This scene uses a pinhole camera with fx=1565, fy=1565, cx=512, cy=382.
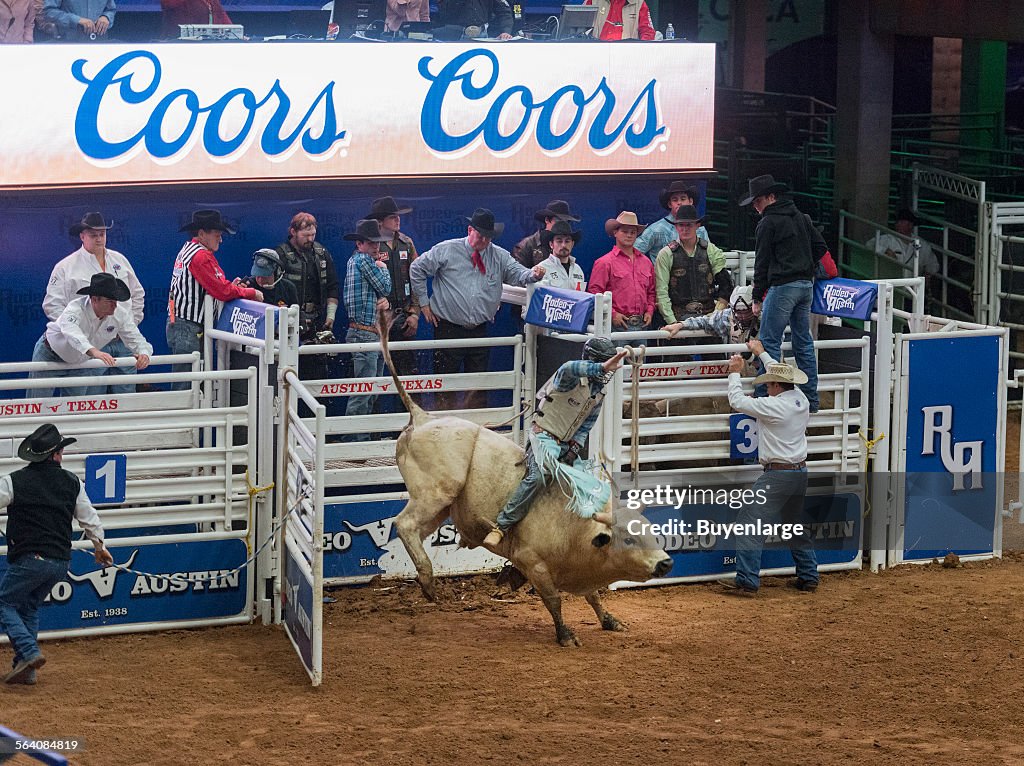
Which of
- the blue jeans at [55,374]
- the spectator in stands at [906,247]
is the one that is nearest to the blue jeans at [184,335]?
the blue jeans at [55,374]

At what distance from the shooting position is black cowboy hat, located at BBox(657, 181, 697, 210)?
48.0ft

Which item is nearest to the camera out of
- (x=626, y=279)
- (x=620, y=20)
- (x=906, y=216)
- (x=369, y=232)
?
(x=369, y=232)

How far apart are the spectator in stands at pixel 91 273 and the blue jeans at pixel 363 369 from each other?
5.60ft

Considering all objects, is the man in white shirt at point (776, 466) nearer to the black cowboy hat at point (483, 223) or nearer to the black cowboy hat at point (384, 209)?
the black cowboy hat at point (483, 223)

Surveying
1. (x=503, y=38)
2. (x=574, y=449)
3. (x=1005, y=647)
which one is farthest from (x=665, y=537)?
(x=503, y=38)

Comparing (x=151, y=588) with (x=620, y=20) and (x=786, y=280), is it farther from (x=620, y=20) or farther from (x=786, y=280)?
(x=620, y=20)

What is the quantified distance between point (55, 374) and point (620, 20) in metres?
7.20

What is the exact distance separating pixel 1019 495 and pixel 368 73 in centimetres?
685

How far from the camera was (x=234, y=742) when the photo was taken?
8586 millimetres

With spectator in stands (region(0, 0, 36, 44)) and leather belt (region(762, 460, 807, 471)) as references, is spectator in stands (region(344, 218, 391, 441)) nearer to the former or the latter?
spectator in stands (region(0, 0, 36, 44))

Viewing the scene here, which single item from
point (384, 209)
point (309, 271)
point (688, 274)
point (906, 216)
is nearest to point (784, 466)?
point (688, 274)

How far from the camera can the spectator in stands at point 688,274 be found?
13773mm

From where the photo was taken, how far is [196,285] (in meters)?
12.3

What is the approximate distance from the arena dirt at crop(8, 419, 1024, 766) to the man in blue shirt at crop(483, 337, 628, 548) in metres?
0.97
